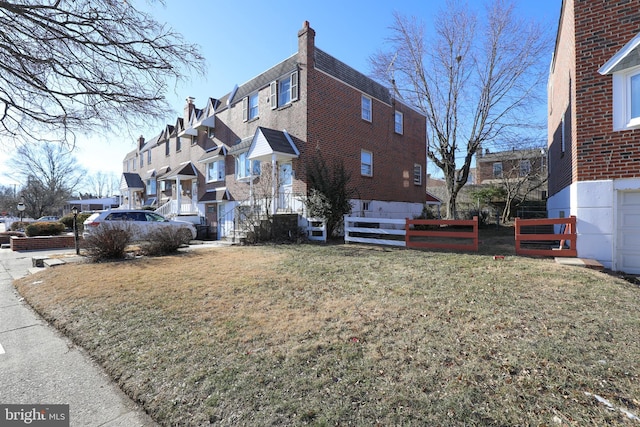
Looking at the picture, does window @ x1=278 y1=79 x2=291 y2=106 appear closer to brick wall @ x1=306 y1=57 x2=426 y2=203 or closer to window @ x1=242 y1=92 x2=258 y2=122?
brick wall @ x1=306 y1=57 x2=426 y2=203

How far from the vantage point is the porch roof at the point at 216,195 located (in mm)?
18734

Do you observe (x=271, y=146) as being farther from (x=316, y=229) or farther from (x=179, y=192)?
(x=179, y=192)

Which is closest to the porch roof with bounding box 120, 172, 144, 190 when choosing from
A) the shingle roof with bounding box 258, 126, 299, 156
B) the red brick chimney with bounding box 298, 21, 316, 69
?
the shingle roof with bounding box 258, 126, 299, 156

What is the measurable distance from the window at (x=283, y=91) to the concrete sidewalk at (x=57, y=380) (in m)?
12.9

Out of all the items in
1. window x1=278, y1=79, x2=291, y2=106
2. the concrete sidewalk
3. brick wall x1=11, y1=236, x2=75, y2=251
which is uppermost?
window x1=278, y1=79, x2=291, y2=106

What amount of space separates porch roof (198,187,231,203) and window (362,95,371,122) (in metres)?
9.23

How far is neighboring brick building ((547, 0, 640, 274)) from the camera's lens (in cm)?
668

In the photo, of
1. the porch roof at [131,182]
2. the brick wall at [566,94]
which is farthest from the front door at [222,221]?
the porch roof at [131,182]

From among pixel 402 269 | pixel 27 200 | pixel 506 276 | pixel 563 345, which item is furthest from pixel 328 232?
pixel 27 200

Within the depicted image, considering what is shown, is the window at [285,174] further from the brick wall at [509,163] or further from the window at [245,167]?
the brick wall at [509,163]

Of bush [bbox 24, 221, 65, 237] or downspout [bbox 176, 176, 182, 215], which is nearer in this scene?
bush [bbox 24, 221, 65, 237]

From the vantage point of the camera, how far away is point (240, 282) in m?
6.36

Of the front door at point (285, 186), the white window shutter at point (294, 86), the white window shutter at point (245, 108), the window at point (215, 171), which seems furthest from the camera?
the window at point (215, 171)

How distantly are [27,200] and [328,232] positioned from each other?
49642 millimetres
